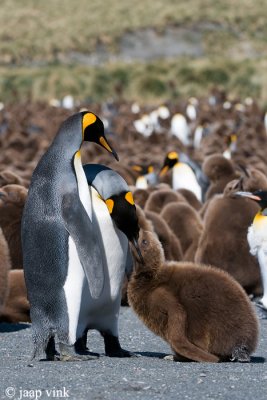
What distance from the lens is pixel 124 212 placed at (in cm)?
508

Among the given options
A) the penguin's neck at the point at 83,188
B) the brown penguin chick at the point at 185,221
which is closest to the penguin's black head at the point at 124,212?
the penguin's neck at the point at 83,188

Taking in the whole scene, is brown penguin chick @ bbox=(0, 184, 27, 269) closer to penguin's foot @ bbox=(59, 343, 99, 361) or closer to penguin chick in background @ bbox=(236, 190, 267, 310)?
penguin chick in background @ bbox=(236, 190, 267, 310)

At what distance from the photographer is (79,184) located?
16.7ft

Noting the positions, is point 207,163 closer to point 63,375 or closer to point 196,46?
point 63,375

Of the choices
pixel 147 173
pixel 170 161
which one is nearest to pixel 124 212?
pixel 170 161

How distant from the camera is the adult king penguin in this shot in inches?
199

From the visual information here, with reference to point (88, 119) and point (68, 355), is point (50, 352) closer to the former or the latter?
point (68, 355)

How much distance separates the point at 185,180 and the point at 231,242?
4.80 meters

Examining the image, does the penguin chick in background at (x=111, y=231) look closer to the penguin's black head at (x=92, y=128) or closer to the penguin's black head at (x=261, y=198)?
the penguin's black head at (x=92, y=128)

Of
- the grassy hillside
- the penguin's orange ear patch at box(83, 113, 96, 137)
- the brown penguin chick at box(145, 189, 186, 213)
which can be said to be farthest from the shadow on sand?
the grassy hillside

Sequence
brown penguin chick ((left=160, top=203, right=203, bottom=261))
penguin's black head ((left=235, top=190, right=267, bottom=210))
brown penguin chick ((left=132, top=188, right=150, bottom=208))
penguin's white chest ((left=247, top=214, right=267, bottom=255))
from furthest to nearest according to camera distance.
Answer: brown penguin chick ((left=132, top=188, right=150, bottom=208)) < brown penguin chick ((left=160, top=203, right=203, bottom=261)) < penguin's black head ((left=235, top=190, right=267, bottom=210)) < penguin's white chest ((left=247, top=214, right=267, bottom=255))

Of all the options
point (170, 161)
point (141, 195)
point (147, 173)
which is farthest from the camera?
point (147, 173)

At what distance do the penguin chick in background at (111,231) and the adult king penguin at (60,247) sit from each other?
0.26 ft

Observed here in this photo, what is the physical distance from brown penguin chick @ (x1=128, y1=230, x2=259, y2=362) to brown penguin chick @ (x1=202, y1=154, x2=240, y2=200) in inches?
229
